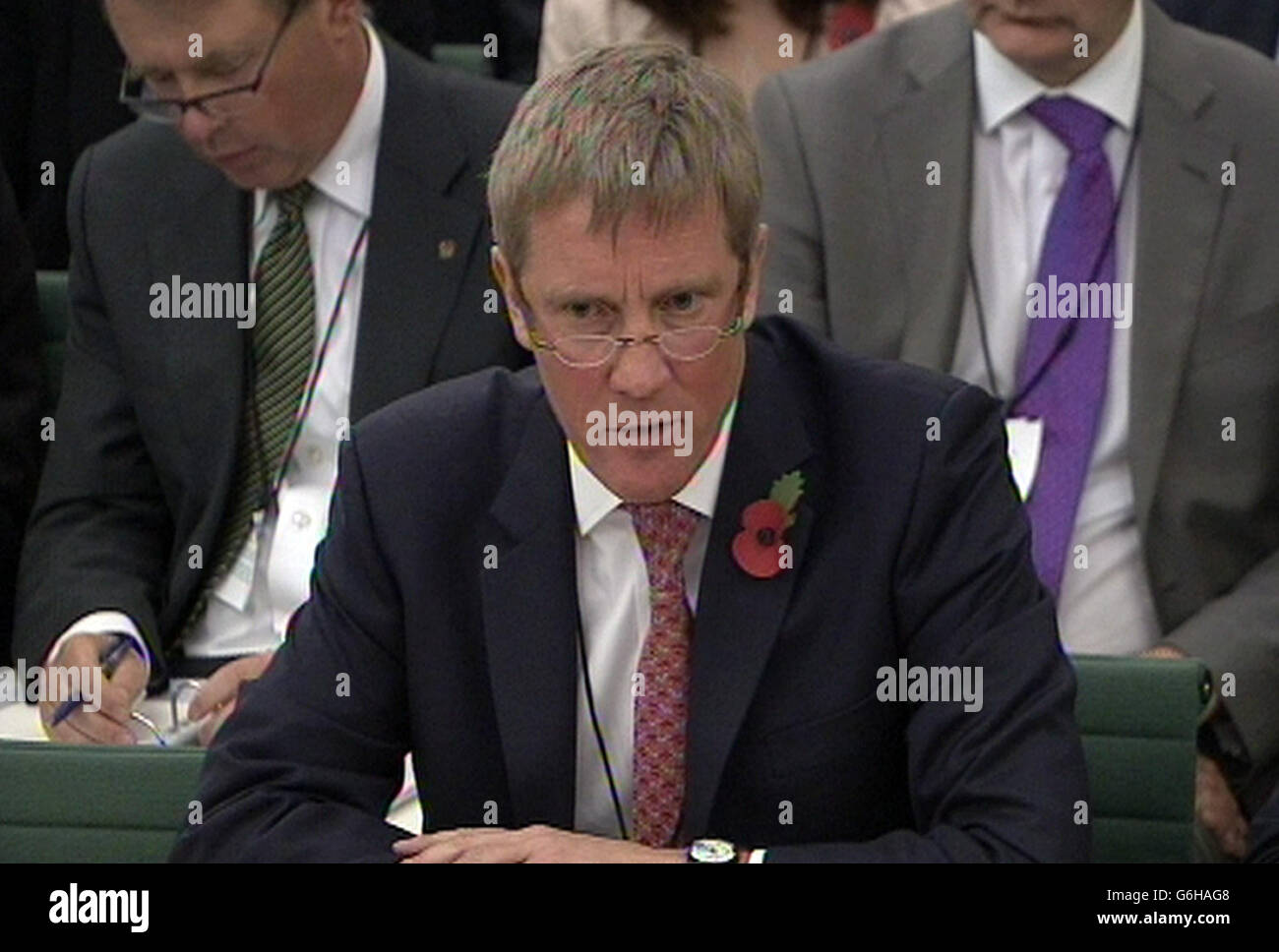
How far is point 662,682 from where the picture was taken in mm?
2785

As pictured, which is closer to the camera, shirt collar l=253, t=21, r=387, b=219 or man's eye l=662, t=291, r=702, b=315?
man's eye l=662, t=291, r=702, b=315

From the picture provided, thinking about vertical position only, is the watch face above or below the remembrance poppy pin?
below

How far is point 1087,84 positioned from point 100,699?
5.73 ft

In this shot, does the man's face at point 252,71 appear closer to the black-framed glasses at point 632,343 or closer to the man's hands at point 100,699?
the man's hands at point 100,699

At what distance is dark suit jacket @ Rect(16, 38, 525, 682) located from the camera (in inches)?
160

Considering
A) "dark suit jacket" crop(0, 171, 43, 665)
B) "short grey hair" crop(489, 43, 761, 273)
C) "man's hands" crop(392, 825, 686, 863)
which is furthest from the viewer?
"dark suit jacket" crop(0, 171, 43, 665)

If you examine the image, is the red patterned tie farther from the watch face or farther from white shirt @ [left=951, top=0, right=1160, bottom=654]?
white shirt @ [left=951, top=0, right=1160, bottom=654]

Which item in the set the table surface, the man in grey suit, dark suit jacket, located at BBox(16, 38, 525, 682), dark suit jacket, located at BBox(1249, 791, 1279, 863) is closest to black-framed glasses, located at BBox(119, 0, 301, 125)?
dark suit jacket, located at BBox(16, 38, 525, 682)

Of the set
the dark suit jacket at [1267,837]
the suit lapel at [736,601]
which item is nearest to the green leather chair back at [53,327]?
the suit lapel at [736,601]

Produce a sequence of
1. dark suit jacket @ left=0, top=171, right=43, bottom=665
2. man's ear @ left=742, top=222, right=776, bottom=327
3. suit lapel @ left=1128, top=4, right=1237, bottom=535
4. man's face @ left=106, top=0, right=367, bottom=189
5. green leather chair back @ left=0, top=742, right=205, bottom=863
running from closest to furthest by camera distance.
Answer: man's ear @ left=742, top=222, right=776, bottom=327, green leather chair back @ left=0, top=742, right=205, bottom=863, suit lapel @ left=1128, top=4, right=1237, bottom=535, man's face @ left=106, top=0, right=367, bottom=189, dark suit jacket @ left=0, top=171, right=43, bottom=665

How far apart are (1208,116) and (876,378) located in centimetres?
143

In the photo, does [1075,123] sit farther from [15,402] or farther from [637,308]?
[15,402]

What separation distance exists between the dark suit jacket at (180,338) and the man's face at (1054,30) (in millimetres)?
808
